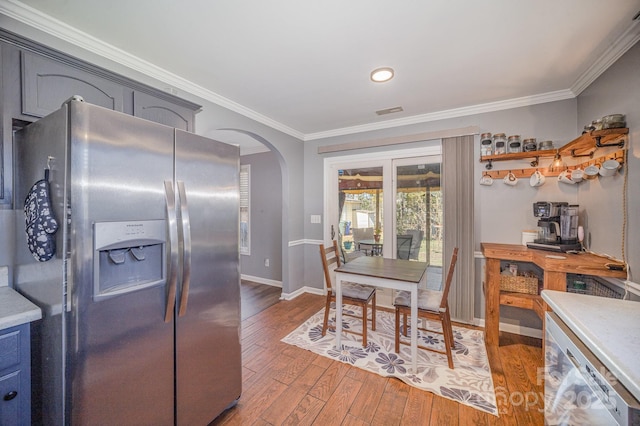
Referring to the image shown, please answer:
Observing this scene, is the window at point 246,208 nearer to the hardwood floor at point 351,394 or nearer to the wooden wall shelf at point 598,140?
the hardwood floor at point 351,394

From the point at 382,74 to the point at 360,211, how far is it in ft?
6.53

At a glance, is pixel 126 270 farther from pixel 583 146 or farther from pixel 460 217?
pixel 583 146

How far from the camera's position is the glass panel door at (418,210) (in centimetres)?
324

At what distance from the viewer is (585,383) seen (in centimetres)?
94

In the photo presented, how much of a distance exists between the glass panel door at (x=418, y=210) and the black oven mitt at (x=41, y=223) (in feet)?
10.7

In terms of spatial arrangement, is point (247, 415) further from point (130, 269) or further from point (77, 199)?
point (77, 199)

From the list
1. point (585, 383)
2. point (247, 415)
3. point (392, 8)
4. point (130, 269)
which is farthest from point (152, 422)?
point (392, 8)

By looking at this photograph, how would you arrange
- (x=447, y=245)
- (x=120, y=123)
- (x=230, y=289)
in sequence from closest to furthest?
(x=120, y=123) < (x=230, y=289) < (x=447, y=245)

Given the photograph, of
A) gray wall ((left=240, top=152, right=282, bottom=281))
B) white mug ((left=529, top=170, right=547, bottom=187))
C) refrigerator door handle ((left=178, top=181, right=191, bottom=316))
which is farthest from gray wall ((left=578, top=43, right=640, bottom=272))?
gray wall ((left=240, top=152, right=282, bottom=281))

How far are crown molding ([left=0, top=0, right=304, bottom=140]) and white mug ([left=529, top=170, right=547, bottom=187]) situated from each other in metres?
3.25

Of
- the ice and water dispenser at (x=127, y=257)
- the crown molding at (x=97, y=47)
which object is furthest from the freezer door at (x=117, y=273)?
the crown molding at (x=97, y=47)

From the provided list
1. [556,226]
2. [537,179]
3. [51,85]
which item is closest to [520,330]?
[556,226]

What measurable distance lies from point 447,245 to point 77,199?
3258mm

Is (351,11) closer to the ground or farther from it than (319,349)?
farther from it
